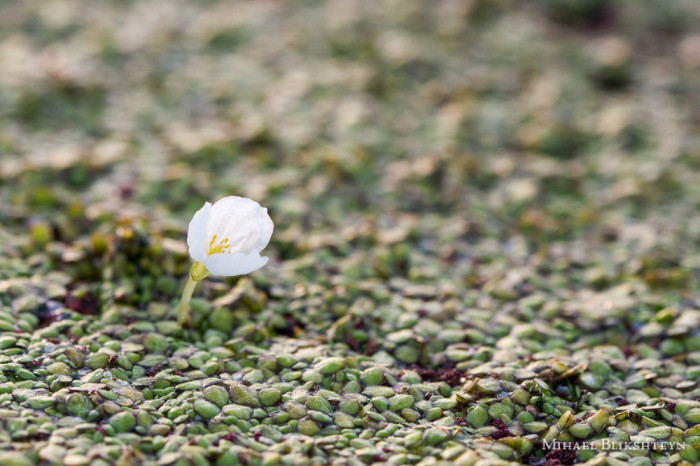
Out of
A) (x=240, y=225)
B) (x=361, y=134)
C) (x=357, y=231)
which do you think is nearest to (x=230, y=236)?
(x=240, y=225)

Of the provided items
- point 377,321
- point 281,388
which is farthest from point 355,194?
point 281,388

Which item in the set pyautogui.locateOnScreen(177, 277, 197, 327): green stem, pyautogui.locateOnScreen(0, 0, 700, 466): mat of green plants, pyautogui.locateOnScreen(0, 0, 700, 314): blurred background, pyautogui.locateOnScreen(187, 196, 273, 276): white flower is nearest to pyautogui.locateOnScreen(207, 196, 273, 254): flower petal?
pyautogui.locateOnScreen(187, 196, 273, 276): white flower

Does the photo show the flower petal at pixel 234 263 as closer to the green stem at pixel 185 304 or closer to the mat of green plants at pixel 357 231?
the green stem at pixel 185 304

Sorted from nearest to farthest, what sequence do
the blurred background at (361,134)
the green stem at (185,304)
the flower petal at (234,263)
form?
the flower petal at (234,263) < the green stem at (185,304) < the blurred background at (361,134)

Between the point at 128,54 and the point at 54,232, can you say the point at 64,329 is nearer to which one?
the point at 54,232

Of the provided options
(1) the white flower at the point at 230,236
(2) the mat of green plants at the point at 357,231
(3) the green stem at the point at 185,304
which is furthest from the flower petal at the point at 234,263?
(2) the mat of green plants at the point at 357,231

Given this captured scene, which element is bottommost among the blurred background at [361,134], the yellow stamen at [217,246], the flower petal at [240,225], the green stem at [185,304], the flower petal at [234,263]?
the green stem at [185,304]
